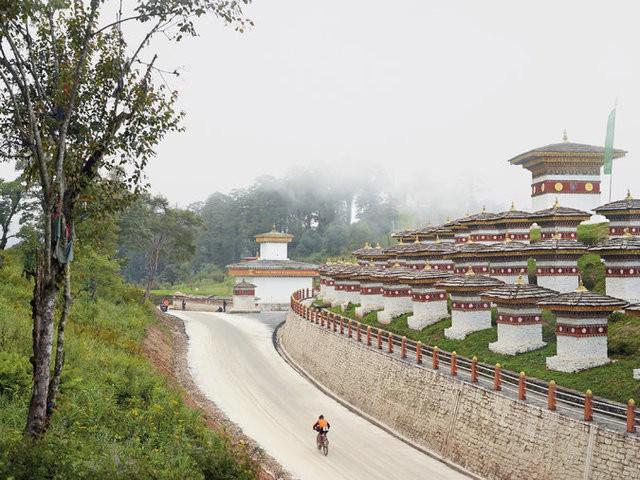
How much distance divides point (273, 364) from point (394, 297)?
7772 millimetres

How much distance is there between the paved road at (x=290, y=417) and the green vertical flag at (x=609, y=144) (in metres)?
15.8

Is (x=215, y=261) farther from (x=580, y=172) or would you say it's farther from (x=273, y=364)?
(x=580, y=172)

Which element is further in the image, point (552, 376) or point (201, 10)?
point (552, 376)

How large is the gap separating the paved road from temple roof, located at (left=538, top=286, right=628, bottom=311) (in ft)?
16.7

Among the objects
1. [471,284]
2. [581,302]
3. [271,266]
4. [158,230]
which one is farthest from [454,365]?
[271,266]

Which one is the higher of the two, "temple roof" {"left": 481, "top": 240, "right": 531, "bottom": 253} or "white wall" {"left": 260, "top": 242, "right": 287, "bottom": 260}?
"white wall" {"left": 260, "top": 242, "right": 287, "bottom": 260}

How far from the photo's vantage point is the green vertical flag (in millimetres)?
30823

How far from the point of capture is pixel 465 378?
802 inches

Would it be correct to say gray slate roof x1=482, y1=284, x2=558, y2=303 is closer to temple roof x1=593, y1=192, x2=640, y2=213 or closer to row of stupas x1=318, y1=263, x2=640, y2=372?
row of stupas x1=318, y1=263, x2=640, y2=372

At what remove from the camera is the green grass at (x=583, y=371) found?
17.0 m

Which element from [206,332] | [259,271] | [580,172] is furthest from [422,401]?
[259,271]

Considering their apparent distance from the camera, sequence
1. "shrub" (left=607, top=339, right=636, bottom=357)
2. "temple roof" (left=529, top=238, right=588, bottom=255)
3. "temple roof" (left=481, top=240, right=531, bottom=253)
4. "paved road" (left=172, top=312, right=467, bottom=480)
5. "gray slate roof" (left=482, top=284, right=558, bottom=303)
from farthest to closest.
Answer: "temple roof" (left=481, top=240, right=531, bottom=253) < "temple roof" (left=529, top=238, right=588, bottom=255) < "gray slate roof" (left=482, top=284, right=558, bottom=303) < "paved road" (left=172, top=312, right=467, bottom=480) < "shrub" (left=607, top=339, right=636, bottom=357)

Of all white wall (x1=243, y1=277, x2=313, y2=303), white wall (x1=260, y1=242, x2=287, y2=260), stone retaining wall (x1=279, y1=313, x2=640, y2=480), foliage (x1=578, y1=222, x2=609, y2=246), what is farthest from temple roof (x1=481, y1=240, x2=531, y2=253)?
white wall (x1=260, y1=242, x2=287, y2=260)

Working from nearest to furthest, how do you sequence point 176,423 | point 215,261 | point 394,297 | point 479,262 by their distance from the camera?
point 176,423 < point 479,262 < point 394,297 < point 215,261
